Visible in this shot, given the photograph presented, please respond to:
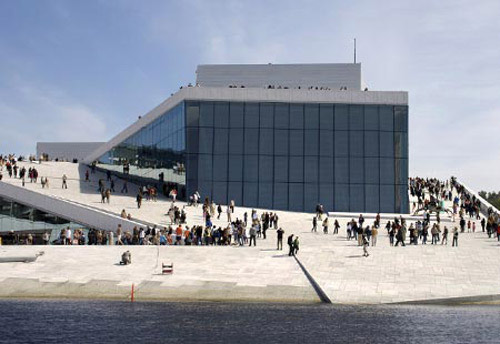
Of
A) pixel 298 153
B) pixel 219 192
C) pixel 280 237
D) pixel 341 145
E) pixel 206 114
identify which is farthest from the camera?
pixel 341 145

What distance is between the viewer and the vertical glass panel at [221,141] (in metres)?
58.8

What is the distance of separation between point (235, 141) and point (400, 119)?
43.7 feet

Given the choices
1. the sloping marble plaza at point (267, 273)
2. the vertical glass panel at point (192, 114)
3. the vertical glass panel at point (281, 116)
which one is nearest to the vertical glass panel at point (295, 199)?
the vertical glass panel at point (281, 116)

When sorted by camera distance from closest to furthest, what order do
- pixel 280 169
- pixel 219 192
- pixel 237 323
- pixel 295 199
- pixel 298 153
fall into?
pixel 237 323 < pixel 219 192 < pixel 295 199 < pixel 280 169 < pixel 298 153

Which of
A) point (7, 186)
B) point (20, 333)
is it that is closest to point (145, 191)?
point (7, 186)

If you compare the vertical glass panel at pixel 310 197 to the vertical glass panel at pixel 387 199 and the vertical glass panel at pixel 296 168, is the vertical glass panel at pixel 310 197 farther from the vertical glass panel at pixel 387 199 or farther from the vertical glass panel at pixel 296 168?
the vertical glass panel at pixel 387 199

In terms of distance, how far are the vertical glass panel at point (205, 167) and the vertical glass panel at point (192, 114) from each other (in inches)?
105

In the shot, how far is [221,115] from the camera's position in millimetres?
59219

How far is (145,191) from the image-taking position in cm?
5541

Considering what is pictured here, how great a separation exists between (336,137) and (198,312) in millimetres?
32678

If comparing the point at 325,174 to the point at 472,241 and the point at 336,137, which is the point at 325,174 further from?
the point at 472,241

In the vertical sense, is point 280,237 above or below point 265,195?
below

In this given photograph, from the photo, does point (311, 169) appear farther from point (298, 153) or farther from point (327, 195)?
point (327, 195)

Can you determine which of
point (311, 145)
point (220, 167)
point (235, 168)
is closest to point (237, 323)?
point (220, 167)
